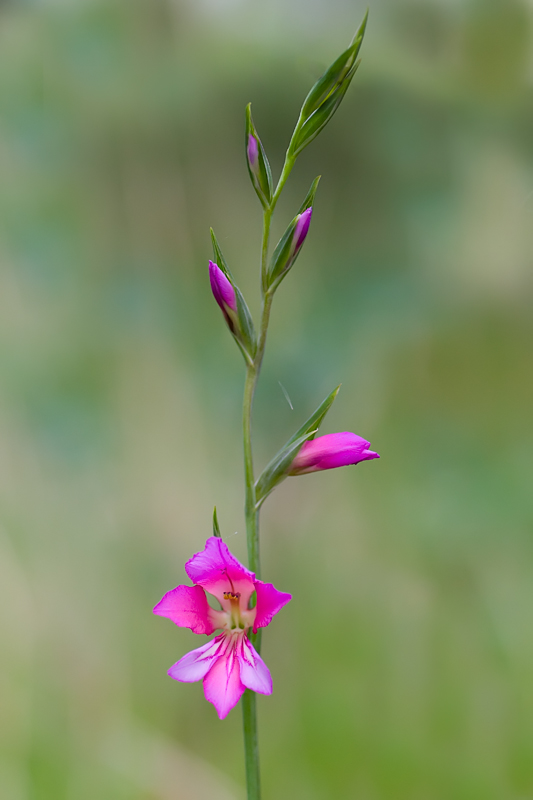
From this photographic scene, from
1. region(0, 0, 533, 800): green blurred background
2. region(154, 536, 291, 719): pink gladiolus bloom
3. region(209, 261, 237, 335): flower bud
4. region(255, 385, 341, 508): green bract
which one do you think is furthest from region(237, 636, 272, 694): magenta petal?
region(0, 0, 533, 800): green blurred background

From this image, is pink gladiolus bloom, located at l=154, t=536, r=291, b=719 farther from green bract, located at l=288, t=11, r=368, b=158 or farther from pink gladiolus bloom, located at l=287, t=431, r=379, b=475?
green bract, located at l=288, t=11, r=368, b=158

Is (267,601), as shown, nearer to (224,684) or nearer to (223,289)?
(224,684)

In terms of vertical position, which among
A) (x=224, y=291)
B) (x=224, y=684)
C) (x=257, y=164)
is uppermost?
(x=257, y=164)

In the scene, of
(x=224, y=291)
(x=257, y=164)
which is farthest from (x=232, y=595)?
(x=257, y=164)

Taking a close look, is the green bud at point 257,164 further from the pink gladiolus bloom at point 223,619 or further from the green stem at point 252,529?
the pink gladiolus bloom at point 223,619

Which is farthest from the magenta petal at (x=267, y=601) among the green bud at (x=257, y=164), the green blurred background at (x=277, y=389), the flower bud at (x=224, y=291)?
the green blurred background at (x=277, y=389)

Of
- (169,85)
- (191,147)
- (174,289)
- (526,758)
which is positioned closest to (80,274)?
(174,289)
